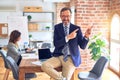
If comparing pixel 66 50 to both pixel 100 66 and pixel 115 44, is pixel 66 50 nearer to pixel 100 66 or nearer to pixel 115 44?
pixel 100 66

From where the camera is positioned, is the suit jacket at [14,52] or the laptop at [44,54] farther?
the suit jacket at [14,52]

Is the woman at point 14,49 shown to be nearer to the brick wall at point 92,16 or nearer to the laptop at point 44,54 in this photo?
the laptop at point 44,54

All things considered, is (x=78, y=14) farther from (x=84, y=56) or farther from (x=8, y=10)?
(x=8, y=10)

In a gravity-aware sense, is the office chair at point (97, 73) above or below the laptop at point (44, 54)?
below

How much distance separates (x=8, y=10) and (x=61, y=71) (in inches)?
229

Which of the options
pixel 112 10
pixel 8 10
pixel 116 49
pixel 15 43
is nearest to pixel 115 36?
pixel 116 49

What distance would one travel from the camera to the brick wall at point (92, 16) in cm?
537

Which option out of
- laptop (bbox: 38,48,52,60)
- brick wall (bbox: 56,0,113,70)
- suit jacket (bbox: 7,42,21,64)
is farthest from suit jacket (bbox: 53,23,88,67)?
brick wall (bbox: 56,0,113,70)

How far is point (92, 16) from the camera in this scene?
214 inches

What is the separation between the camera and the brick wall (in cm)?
537

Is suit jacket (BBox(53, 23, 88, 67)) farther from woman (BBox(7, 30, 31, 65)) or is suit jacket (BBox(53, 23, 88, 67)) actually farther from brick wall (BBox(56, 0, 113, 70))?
brick wall (BBox(56, 0, 113, 70))

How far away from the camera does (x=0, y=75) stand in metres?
5.23

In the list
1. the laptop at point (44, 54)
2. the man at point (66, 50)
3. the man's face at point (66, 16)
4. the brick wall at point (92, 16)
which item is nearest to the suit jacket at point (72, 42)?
the man at point (66, 50)

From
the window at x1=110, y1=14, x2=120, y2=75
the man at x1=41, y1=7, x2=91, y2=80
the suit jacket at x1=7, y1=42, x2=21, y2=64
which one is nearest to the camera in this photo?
the man at x1=41, y1=7, x2=91, y2=80
